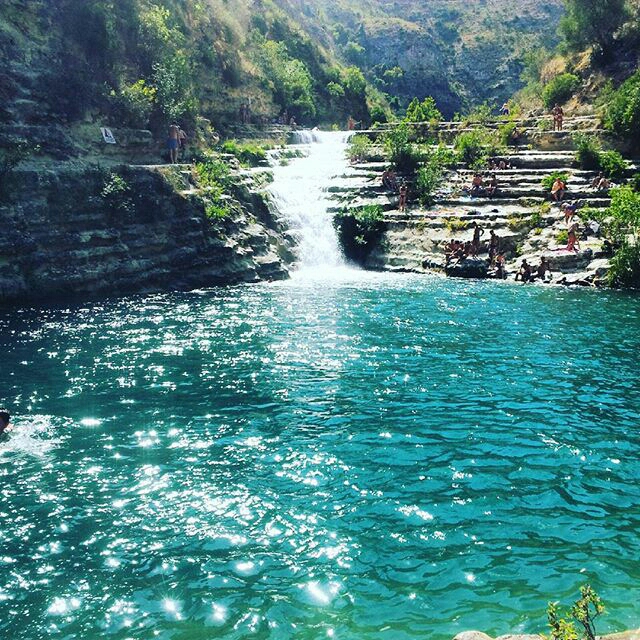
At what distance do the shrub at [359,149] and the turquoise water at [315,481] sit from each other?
23818mm

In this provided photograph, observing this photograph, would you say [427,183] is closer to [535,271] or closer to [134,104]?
[535,271]

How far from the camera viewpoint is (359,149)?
39.3 m

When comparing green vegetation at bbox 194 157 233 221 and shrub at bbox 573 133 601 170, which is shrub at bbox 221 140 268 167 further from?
shrub at bbox 573 133 601 170

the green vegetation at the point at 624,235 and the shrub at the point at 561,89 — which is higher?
the shrub at the point at 561,89

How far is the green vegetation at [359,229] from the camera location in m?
32.0

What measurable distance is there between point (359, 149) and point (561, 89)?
17.0 meters

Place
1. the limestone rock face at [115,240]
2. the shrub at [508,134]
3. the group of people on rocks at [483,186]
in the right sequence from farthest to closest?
the shrub at [508,134] < the group of people on rocks at [483,186] < the limestone rock face at [115,240]

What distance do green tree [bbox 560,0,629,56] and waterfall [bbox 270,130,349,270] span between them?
72.2ft

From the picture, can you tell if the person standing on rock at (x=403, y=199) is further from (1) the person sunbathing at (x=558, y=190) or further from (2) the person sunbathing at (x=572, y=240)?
(2) the person sunbathing at (x=572, y=240)

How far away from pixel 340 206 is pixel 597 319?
17.1 meters

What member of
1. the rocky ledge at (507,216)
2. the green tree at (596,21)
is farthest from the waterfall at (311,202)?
the green tree at (596,21)

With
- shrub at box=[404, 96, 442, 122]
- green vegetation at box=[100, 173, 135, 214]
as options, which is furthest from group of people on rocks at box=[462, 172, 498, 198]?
green vegetation at box=[100, 173, 135, 214]

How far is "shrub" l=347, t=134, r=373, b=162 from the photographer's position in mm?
39188

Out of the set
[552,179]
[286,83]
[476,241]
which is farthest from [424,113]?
[476,241]
